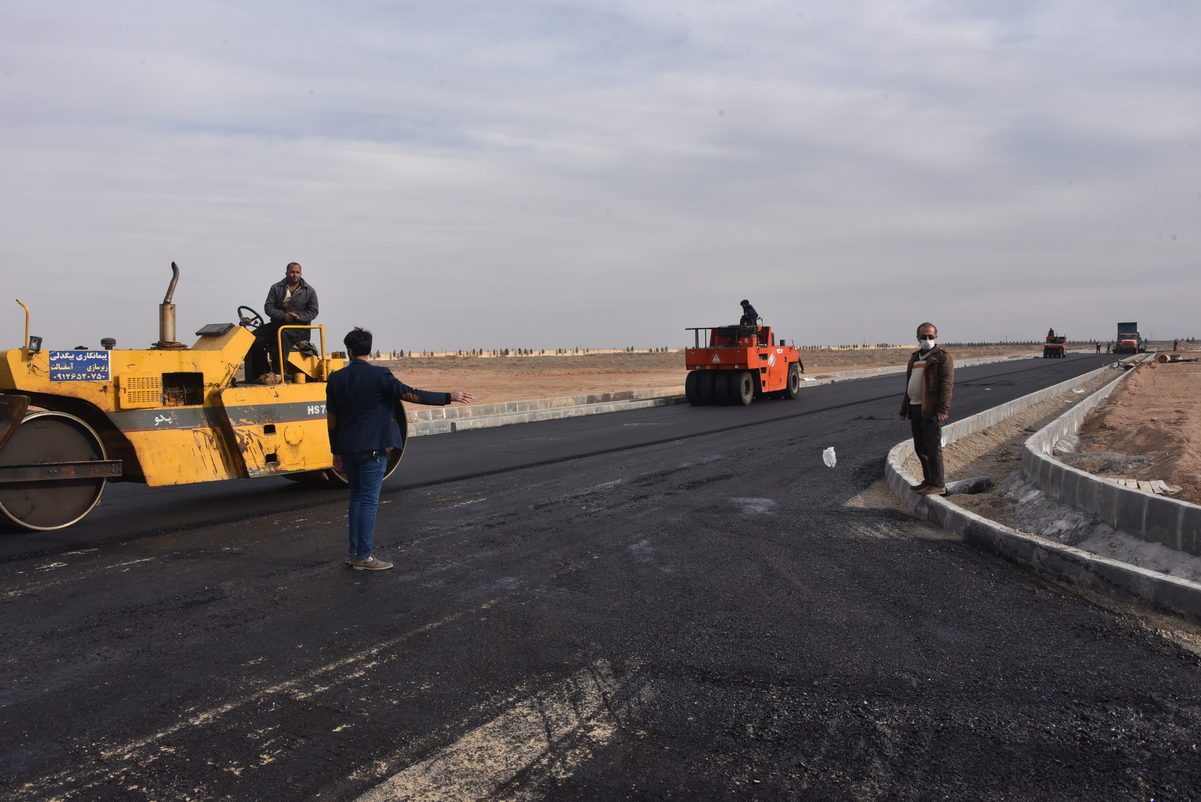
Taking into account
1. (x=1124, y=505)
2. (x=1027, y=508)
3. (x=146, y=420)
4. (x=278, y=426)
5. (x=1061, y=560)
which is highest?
(x=146, y=420)

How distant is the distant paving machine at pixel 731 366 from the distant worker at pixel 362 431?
1852 centimetres

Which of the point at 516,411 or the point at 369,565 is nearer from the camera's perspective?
the point at 369,565

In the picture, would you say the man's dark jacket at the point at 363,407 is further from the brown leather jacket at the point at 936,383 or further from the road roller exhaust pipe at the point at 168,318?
the brown leather jacket at the point at 936,383

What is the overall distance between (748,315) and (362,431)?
19638 millimetres

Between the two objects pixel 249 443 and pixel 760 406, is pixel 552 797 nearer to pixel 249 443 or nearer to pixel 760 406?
pixel 249 443

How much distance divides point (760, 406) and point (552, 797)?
70.9 ft

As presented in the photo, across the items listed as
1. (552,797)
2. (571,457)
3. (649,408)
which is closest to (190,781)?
(552,797)

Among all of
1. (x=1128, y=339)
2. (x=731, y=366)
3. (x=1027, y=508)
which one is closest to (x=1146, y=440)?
(x=1027, y=508)

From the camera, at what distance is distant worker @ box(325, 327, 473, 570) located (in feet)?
20.9

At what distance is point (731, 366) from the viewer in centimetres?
2452

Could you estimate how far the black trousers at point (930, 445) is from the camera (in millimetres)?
9039

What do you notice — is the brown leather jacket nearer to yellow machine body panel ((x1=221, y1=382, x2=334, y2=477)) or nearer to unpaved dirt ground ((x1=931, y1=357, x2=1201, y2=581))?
unpaved dirt ground ((x1=931, y1=357, x2=1201, y2=581))

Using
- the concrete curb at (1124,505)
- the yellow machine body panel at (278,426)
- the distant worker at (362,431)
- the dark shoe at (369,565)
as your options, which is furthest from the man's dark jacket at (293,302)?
the concrete curb at (1124,505)

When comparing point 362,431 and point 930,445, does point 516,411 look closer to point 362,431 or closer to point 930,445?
point 930,445
